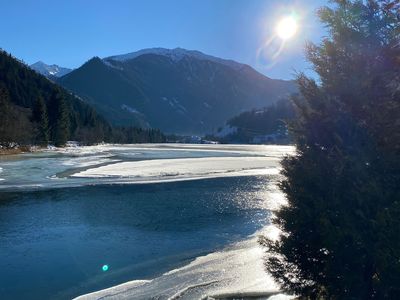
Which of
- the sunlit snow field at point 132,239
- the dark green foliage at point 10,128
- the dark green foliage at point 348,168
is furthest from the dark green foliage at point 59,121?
the dark green foliage at point 348,168

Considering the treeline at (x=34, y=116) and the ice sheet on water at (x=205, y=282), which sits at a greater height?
the treeline at (x=34, y=116)

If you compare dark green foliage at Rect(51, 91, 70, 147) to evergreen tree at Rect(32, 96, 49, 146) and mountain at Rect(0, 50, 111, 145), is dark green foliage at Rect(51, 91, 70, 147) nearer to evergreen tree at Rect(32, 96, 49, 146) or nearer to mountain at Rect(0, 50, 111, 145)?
mountain at Rect(0, 50, 111, 145)

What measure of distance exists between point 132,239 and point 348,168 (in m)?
13.2

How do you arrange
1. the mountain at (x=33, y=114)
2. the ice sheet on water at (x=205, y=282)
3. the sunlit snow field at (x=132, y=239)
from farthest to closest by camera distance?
the mountain at (x=33, y=114)
the sunlit snow field at (x=132, y=239)
the ice sheet on water at (x=205, y=282)

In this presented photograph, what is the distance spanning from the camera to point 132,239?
18438 millimetres

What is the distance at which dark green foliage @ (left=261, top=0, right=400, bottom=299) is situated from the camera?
727 centimetres

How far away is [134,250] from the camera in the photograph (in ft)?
54.9

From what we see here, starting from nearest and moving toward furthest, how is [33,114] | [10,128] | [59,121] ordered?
[10,128] < [33,114] < [59,121]

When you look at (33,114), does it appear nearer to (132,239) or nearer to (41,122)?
(41,122)

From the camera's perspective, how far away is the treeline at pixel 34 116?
92.5 meters

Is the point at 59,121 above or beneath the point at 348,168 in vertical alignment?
above

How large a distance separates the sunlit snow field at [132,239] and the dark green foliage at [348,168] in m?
1.35

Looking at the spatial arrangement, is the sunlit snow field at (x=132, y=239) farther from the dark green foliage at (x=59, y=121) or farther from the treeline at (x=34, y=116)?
the dark green foliage at (x=59, y=121)

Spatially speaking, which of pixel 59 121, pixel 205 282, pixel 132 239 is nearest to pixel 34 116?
pixel 59 121
